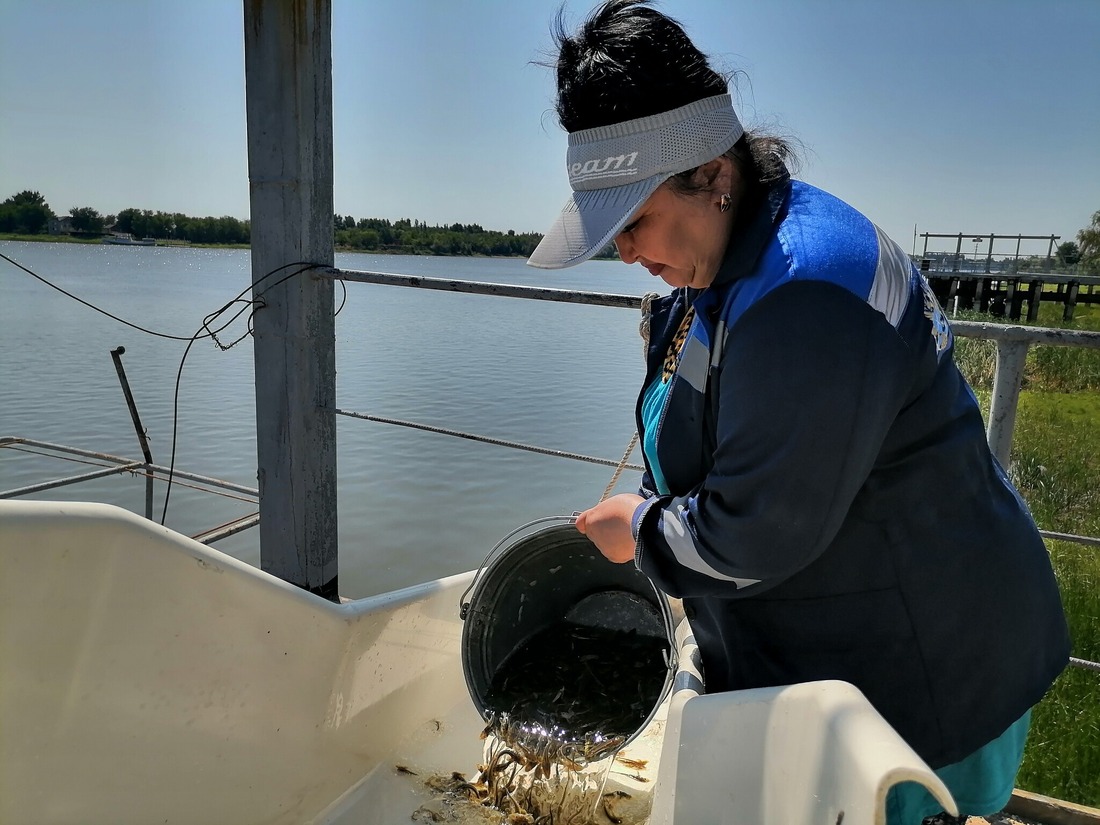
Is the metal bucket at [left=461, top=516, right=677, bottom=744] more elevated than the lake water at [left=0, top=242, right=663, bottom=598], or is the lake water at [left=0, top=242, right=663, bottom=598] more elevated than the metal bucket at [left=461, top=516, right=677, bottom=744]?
the metal bucket at [left=461, top=516, right=677, bottom=744]

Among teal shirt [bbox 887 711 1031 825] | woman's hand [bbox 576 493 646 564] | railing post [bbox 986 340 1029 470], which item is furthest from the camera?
railing post [bbox 986 340 1029 470]

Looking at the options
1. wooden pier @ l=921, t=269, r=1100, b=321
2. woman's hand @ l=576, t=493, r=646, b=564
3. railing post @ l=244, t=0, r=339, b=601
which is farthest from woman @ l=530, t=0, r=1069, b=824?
wooden pier @ l=921, t=269, r=1100, b=321

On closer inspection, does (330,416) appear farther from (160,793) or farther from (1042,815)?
(1042,815)

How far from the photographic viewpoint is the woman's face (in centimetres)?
113

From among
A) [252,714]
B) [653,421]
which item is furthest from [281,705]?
[653,421]

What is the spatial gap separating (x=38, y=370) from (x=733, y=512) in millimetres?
14314

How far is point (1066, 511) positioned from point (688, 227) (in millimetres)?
7912

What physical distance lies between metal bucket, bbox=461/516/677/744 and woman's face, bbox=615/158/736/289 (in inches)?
36.4

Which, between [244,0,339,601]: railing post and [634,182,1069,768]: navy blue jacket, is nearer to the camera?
[634,182,1069,768]: navy blue jacket

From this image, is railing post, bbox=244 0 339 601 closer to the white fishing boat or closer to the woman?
the white fishing boat

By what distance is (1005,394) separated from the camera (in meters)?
1.97

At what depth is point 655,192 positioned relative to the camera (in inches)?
43.8

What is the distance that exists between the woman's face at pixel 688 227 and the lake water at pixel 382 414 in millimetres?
2497

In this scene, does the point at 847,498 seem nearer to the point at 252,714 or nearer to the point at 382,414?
the point at 252,714
